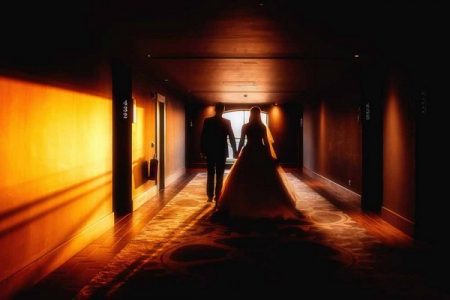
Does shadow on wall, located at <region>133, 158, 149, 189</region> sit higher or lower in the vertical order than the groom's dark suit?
lower

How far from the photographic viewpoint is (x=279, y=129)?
17172 mm

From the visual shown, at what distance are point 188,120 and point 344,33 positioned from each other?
12000mm

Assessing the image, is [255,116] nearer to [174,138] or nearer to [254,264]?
[254,264]

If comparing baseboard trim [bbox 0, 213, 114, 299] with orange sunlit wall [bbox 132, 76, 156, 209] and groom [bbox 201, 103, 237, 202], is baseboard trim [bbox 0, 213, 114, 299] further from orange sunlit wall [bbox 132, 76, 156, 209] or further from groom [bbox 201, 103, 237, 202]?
groom [bbox 201, 103, 237, 202]

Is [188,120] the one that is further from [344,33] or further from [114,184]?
[344,33]

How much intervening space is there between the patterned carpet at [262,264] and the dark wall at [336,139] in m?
2.45

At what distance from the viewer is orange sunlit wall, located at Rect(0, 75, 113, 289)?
10.5ft

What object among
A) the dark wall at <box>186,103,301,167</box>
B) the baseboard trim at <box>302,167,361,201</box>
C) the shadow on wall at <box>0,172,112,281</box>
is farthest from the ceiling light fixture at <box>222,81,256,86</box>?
the dark wall at <box>186,103,301,167</box>

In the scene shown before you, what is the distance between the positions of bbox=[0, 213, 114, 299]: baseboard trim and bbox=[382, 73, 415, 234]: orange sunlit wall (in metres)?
3.92

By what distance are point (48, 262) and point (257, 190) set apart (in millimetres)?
3035

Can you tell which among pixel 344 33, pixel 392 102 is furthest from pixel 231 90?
pixel 344 33

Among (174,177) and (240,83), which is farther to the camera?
(174,177)

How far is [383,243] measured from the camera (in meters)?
4.85

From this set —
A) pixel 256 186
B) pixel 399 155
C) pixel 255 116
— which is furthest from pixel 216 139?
pixel 399 155
